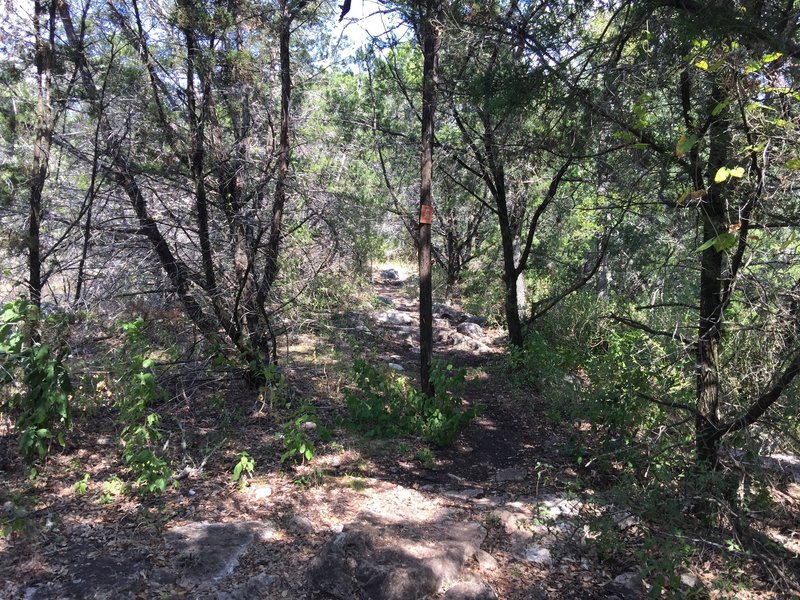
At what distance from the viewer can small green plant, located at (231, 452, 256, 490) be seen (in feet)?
15.8

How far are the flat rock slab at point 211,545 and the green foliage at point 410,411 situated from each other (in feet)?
7.11

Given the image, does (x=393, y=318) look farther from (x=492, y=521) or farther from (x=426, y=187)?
(x=492, y=521)

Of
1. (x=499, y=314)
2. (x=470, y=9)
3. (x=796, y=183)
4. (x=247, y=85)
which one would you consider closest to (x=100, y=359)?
(x=247, y=85)

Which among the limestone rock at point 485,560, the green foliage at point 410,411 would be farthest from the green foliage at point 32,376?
the limestone rock at point 485,560

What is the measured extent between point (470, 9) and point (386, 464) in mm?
4286

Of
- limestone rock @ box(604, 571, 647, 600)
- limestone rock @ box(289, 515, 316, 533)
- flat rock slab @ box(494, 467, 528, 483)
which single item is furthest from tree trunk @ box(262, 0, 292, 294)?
limestone rock @ box(604, 571, 647, 600)

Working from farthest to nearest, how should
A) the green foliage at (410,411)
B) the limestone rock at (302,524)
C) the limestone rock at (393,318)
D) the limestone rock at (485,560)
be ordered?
1. the limestone rock at (393,318)
2. the green foliage at (410,411)
3. the limestone rock at (302,524)
4. the limestone rock at (485,560)

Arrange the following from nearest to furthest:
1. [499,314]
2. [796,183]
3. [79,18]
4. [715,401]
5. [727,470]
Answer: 1. [796,183]
2. [727,470]
3. [715,401]
4. [79,18]
5. [499,314]

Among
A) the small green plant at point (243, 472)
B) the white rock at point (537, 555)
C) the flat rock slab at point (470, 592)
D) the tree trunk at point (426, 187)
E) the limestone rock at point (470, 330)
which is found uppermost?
the tree trunk at point (426, 187)

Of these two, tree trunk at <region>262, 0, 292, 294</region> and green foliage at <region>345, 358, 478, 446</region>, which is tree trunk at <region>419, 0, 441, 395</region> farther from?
tree trunk at <region>262, 0, 292, 294</region>

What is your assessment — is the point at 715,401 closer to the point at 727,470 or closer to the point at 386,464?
the point at 727,470

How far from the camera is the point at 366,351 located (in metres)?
9.38

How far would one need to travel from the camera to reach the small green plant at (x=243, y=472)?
190 inches

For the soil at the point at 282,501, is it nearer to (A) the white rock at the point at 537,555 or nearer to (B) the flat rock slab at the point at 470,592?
(A) the white rock at the point at 537,555
